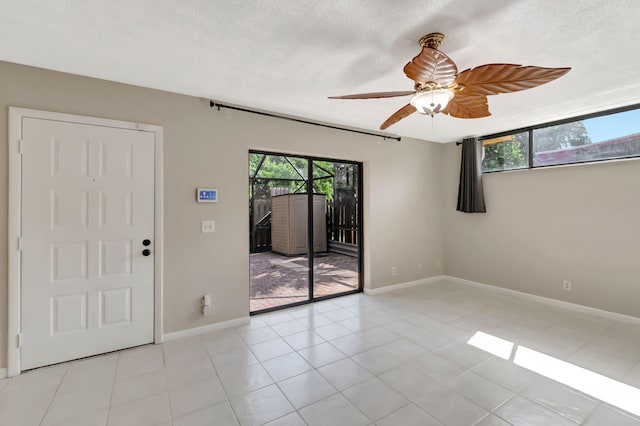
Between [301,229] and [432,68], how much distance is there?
2749mm

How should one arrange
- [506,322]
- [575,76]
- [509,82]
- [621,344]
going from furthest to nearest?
[506,322] → [621,344] → [575,76] → [509,82]

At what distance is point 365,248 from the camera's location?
14.7 feet

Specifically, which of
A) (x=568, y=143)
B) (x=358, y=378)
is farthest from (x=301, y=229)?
(x=568, y=143)

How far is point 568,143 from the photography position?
12.4 feet

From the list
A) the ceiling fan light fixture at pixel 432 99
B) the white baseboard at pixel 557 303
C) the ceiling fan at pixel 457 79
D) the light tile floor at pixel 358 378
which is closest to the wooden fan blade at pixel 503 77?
the ceiling fan at pixel 457 79

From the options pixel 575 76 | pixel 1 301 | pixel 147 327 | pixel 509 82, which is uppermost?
pixel 575 76

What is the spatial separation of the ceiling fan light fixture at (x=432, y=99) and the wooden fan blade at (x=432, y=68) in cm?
7

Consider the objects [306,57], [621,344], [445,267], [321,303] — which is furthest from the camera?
[445,267]

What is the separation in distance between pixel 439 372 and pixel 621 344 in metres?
2.03

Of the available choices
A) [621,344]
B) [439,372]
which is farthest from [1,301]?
[621,344]

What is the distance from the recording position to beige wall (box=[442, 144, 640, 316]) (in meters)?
3.35

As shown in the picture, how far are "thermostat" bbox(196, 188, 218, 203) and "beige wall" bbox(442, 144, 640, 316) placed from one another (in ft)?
13.5

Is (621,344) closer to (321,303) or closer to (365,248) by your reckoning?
(365,248)

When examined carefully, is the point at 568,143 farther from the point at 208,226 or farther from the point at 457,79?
the point at 208,226
